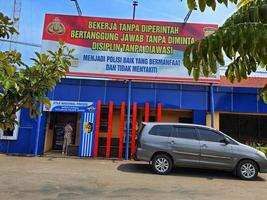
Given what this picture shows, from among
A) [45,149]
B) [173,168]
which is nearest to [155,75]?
[173,168]

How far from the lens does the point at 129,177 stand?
12391 mm

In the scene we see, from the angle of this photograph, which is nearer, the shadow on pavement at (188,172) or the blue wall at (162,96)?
the shadow on pavement at (188,172)

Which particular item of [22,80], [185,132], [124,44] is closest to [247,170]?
[185,132]

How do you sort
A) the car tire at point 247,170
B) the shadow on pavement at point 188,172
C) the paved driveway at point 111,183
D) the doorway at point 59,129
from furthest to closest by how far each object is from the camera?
the doorway at point 59,129 < the shadow on pavement at point 188,172 < the car tire at point 247,170 < the paved driveway at point 111,183

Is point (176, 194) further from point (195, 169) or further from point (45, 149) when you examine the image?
point (45, 149)

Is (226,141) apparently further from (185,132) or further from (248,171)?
(185,132)

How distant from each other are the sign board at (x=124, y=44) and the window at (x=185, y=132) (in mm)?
4986

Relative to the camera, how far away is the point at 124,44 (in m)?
18.8

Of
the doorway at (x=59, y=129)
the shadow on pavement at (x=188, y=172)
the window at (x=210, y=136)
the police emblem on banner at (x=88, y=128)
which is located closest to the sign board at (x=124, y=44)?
the police emblem on banner at (x=88, y=128)

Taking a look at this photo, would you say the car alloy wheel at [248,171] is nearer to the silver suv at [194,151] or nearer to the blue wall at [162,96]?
the silver suv at [194,151]

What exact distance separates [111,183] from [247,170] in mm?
5106

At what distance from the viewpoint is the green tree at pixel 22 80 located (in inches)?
132

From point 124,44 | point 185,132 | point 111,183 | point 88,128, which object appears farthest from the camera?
point 124,44

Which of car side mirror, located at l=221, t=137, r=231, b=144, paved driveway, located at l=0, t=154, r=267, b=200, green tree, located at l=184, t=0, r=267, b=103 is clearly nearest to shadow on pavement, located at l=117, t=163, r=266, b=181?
paved driveway, located at l=0, t=154, r=267, b=200
